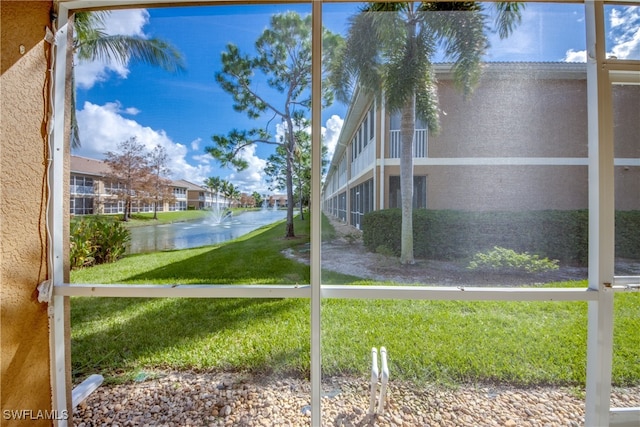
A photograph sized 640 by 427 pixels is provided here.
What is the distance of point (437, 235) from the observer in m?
1.43

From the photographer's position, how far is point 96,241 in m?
1.61

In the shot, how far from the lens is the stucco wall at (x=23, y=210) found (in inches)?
44.1

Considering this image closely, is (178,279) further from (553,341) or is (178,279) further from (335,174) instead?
(553,341)

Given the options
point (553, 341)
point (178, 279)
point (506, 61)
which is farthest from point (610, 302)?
point (178, 279)

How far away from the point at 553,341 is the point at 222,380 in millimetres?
2068

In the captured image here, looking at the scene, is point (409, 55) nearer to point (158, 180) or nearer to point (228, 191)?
point (228, 191)

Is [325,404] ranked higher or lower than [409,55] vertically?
lower

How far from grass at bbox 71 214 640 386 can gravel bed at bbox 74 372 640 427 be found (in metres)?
0.07

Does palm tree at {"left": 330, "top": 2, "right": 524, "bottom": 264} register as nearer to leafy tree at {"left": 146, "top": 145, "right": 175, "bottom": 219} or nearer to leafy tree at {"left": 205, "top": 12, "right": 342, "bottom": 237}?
leafy tree at {"left": 205, "top": 12, "right": 342, "bottom": 237}

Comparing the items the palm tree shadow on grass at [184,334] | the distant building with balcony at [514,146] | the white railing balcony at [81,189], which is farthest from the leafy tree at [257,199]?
the white railing balcony at [81,189]

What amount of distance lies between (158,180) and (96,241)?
0.61m

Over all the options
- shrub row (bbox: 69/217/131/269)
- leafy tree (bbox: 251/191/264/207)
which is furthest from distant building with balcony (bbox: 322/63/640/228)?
shrub row (bbox: 69/217/131/269)

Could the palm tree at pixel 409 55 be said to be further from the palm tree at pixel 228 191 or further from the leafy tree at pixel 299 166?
the palm tree at pixel 228 191

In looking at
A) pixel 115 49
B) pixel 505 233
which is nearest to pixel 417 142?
pixel 505 233
